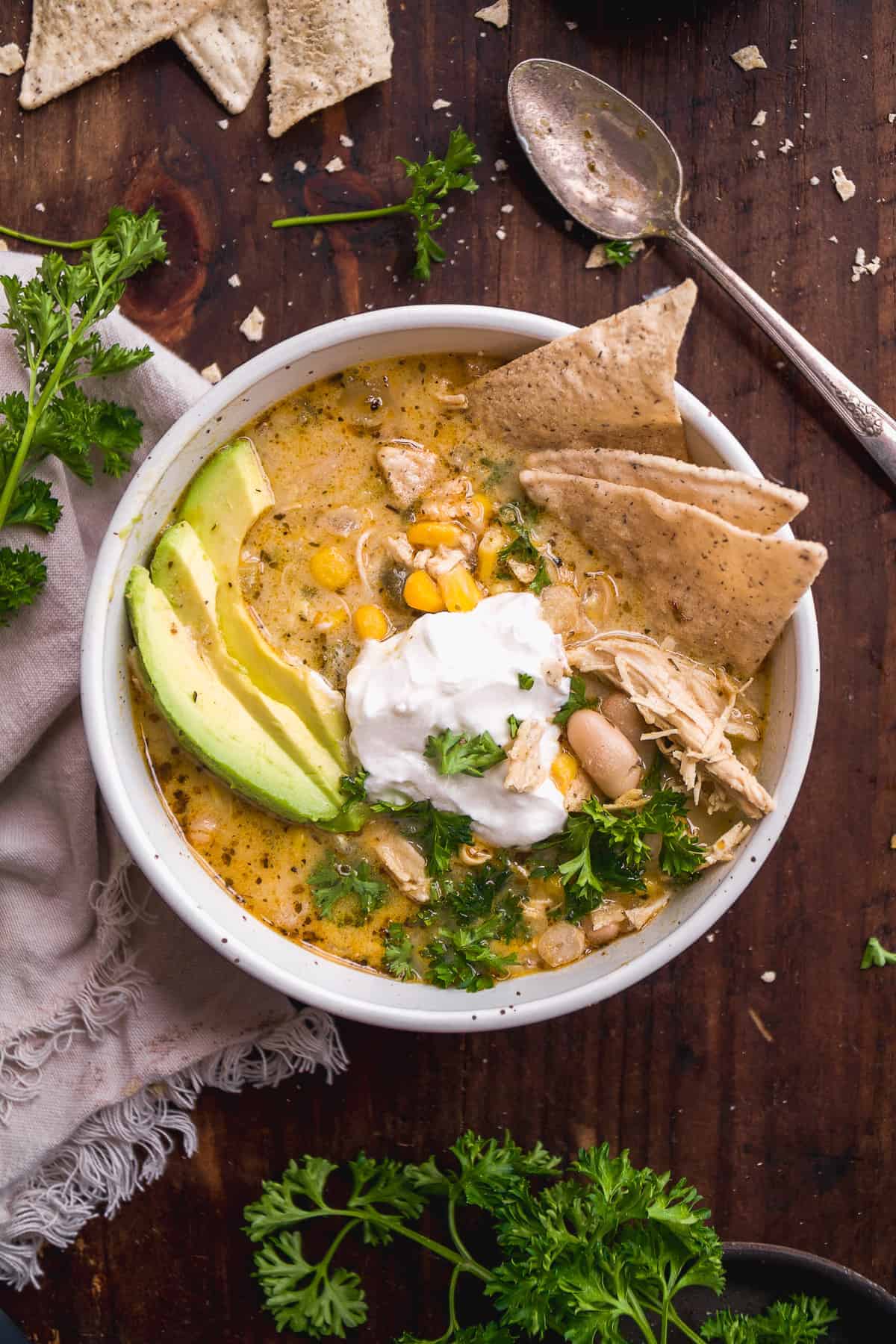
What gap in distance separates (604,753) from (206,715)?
835mm

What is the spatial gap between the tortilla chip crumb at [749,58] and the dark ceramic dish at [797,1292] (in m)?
2.85

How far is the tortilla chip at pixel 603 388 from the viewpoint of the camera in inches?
91.0

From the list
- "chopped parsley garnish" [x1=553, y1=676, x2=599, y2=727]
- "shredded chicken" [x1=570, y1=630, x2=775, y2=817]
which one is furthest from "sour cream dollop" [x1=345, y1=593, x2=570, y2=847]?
"shredded chicken" [x1=570, y1=630, x2=775, y2=817]

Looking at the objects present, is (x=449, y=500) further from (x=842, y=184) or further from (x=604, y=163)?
(x=842, y=184)

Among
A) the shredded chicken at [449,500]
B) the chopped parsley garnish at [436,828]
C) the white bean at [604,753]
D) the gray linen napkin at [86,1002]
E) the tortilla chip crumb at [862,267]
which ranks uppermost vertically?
the tortilla chip crumb at [862,267]

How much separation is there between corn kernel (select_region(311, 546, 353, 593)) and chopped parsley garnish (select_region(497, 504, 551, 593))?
34cm

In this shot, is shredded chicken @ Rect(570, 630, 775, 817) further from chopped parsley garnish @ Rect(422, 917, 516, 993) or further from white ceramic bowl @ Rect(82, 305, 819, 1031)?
chopped parsley garnish @ Rect(422, 917, 516, 993)

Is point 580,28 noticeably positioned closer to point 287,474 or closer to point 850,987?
point 287,474

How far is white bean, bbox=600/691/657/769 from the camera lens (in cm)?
242

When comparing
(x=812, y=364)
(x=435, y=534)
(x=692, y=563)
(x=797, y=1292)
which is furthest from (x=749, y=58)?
(x=797, y=1292)

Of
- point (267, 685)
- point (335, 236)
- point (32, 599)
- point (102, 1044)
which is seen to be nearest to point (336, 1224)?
point (102, 1044)

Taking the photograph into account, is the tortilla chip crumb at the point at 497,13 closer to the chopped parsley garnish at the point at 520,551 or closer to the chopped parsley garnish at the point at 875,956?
the chopped parsley garnish at the point at 520,551

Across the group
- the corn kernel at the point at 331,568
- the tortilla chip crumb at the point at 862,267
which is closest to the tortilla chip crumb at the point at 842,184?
the tortilla chip crumb at the point at 862,267

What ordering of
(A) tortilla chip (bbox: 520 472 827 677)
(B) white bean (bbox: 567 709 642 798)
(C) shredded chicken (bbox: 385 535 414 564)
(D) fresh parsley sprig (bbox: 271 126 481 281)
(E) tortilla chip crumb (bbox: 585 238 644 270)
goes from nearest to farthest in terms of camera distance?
(A) tortilla chip (bbox: 520 472 827 677), (B) white bean (bbox: 567 709 642 798), (C) shredded chicken (bbox: 385 535 414 564), (D) fresh parsley sprig (bbox: 271 126 481 281), (E) tortilla chip crumb (bbox: 585 238 644 270)
